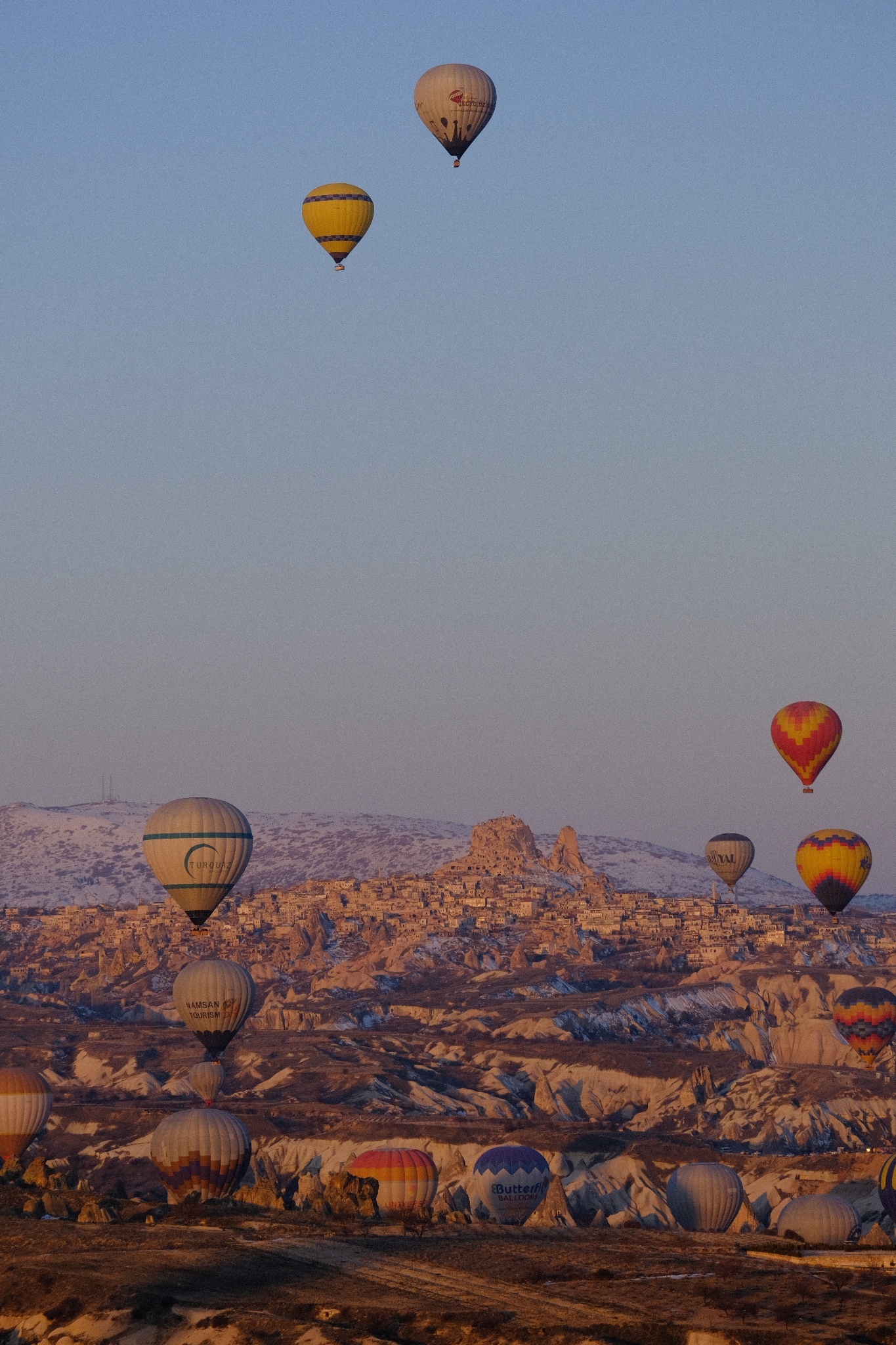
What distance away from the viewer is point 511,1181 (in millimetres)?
117000

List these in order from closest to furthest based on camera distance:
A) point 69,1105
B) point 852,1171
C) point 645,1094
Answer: point 852,1171
point 69,1105
point 645,1094

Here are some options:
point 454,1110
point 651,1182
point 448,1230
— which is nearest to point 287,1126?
point 454,1110

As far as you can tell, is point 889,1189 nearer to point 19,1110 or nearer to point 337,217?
point 19,1110

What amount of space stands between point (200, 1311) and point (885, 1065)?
434ft

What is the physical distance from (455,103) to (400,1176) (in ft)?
159

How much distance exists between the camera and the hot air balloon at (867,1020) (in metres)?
145

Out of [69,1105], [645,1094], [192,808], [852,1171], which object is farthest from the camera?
[645,1094]

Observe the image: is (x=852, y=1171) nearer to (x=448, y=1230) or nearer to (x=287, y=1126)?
(x=287, y=1126)

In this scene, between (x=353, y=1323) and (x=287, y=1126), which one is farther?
(x=287, y=1126)

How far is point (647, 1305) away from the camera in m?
51.8

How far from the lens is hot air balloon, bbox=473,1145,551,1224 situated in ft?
380

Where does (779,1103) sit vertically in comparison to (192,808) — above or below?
below

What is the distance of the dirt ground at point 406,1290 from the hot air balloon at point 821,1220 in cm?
2898

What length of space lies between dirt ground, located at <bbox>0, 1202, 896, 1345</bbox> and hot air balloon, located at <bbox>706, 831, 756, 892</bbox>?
385 feet
